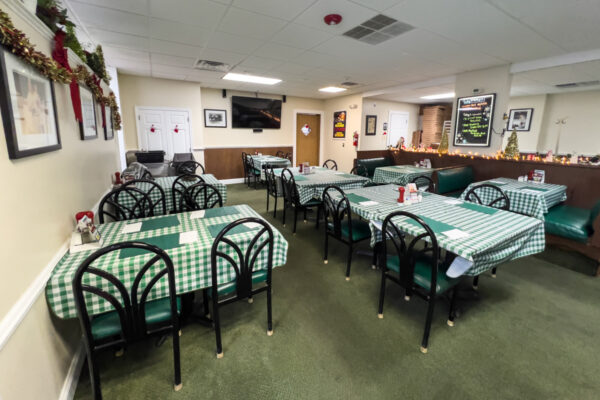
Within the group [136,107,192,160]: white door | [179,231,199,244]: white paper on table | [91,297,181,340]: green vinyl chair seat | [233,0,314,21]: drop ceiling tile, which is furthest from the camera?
[136,107,192,160]: white door

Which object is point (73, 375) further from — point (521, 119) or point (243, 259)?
point (521, 119)

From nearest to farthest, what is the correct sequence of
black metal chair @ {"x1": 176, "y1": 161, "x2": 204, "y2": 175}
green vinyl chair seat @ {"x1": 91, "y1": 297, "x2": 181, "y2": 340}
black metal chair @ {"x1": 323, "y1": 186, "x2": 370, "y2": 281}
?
green vinyl chair seat @ {"x1": 91, "y1": 297, "x2": 181, "y2": 340}
black metal chair @ {"x1": 323, "y1": 186, "x2": 370, "y2": 281}
black metal chair @ {"x1": 176, "y1": 161, "x2": 204, "y2": 175}

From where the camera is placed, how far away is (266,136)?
24.4ft

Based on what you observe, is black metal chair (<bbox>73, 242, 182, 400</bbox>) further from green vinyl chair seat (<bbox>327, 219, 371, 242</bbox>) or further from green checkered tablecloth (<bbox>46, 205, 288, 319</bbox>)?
green vinyl chair seat (<bbox>327, 219, 371, 242</bbox>)

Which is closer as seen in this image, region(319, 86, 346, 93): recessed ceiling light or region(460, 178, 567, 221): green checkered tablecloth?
region(460, 178, 567, 221): green checkered tablecloth

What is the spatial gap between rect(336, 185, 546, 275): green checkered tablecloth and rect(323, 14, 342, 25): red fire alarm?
69.5 inches

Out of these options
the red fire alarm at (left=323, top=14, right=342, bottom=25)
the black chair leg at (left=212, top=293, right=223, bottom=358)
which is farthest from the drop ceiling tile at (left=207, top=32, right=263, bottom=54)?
the black chair leg at (left=212, top=293, right=223, bottom=358)

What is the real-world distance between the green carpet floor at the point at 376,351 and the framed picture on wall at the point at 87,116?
1.71 metres

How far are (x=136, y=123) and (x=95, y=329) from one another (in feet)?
17.2

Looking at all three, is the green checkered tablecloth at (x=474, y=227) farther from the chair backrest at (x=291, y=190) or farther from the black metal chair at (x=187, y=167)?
the black metal chair at (x=187, y=167)

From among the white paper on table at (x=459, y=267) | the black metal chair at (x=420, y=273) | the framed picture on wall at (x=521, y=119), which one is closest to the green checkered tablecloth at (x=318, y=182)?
the black metal chair at (x=420, y=273)

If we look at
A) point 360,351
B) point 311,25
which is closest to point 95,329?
point 360,351

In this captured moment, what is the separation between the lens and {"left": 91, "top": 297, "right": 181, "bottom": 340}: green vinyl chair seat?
1.26 metres

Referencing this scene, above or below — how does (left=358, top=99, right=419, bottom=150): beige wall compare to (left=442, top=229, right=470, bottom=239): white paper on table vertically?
above
